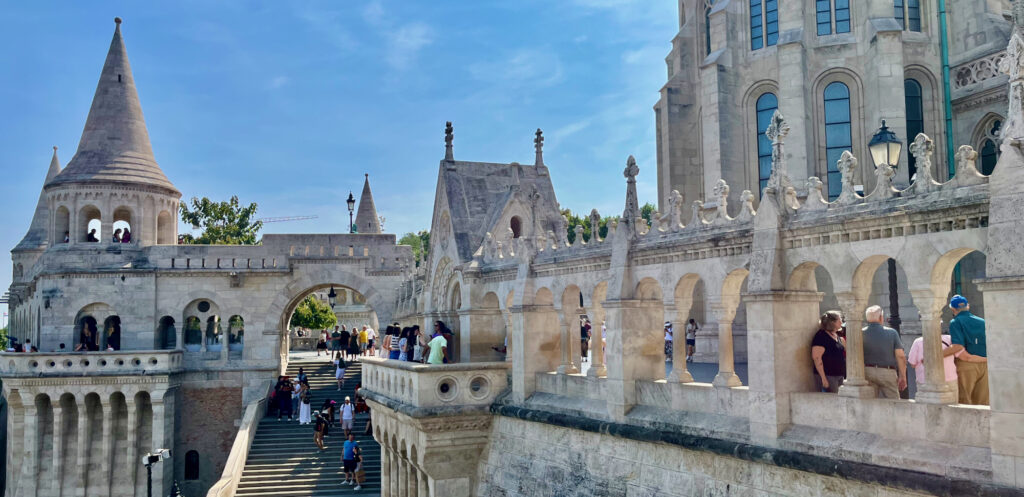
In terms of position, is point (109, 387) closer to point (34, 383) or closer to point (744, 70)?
point (34, 383)

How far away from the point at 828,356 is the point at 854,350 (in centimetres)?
75

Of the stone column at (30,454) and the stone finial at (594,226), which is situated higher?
the stone finial at (594,226)

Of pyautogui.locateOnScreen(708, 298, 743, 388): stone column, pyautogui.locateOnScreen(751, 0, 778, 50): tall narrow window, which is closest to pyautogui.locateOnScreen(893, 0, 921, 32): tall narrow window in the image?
pyautogui.locateOnScreen(751, 0, 778, 50): tall narrow window

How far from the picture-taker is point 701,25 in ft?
78.8

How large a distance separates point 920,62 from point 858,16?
1740 millimetres

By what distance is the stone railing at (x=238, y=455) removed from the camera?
70.5 ft

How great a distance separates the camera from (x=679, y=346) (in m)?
11.0

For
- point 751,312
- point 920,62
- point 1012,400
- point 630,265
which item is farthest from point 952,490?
point 920,62

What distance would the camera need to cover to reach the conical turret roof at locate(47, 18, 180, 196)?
111ft

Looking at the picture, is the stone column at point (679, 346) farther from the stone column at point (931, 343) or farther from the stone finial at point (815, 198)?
the stone column at point (931, 343)

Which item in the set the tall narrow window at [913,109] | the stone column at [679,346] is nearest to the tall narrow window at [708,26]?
the tall narrow window at [913,109]

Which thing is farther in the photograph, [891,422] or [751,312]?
[751,312]

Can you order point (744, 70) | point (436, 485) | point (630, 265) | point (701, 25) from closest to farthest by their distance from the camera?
point (630, 265)
point (436, 485)
point (744, 70)
point (701, 25)

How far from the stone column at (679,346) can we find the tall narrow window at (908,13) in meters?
12.8
